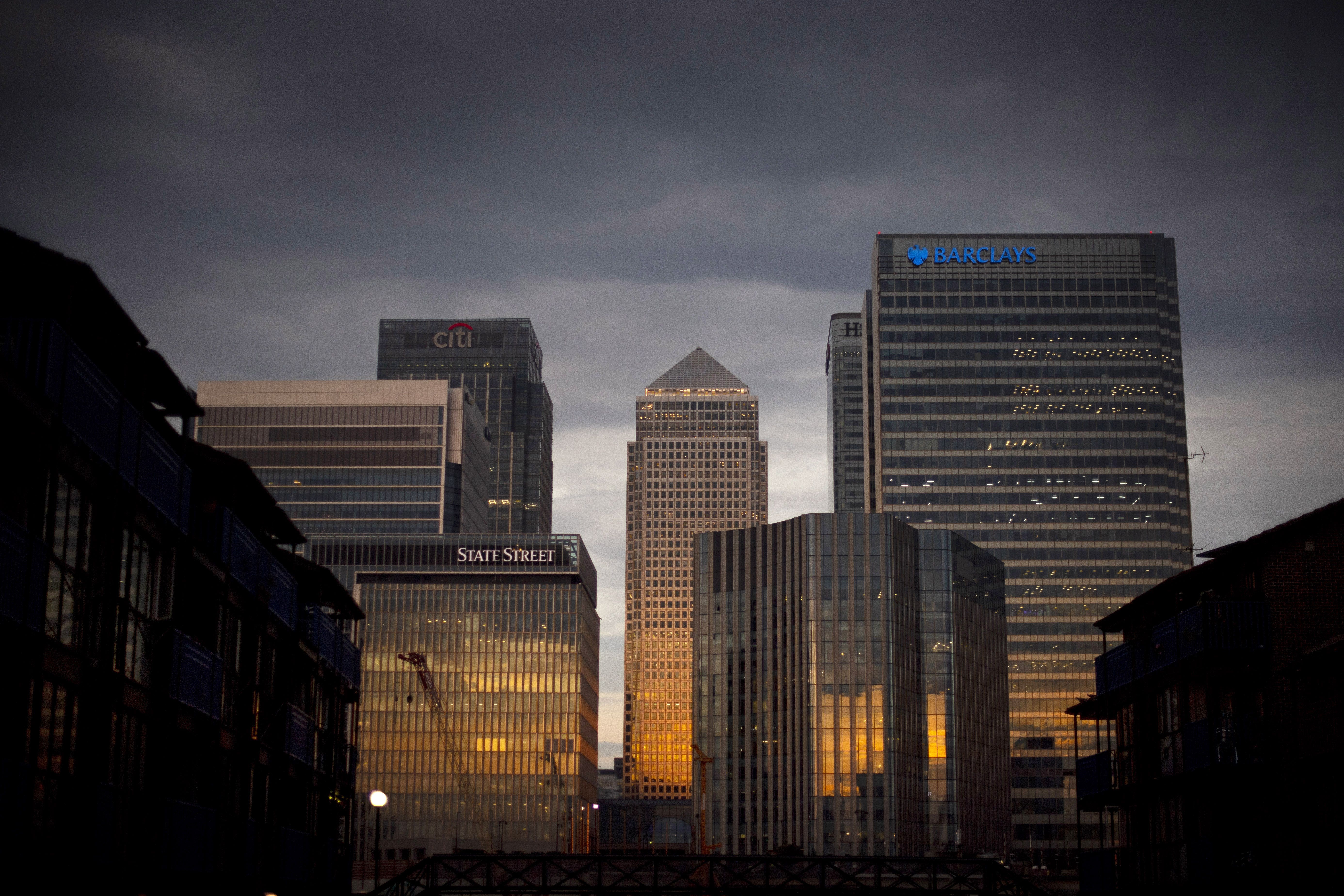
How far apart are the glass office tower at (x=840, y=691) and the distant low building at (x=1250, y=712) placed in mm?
123242

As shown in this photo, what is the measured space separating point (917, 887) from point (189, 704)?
30.2m

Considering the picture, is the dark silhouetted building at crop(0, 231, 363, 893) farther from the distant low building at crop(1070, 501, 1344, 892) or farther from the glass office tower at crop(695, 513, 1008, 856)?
the glass office tower at crop(695, 513, 1008, 856)

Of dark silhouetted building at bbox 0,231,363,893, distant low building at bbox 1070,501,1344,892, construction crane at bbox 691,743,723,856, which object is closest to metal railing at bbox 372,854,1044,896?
dark silhouetted building at bbox 0,231,363,893

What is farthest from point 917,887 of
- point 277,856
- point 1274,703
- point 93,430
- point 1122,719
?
point 93,430

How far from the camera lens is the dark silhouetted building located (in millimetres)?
25812

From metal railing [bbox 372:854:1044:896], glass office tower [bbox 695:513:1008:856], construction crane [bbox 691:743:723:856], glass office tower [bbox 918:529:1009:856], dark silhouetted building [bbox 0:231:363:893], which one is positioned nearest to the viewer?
dark silhouetted building [bbox 0:231:363:893]

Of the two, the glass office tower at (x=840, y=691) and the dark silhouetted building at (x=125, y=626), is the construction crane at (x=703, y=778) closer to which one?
the glass office tower at (x=840, y=691)

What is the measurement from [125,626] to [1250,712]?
32341mm

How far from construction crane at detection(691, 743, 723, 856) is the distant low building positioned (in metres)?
130

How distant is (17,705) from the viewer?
83.6 ft

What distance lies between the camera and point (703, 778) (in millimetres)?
183125

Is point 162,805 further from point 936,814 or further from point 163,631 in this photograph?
point 936,814

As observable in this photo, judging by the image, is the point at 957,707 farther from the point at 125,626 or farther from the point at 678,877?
the point at 125,626

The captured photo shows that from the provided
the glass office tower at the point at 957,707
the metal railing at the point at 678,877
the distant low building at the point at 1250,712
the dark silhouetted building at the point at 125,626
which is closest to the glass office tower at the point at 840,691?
the glass office tower at the point at 957,707
